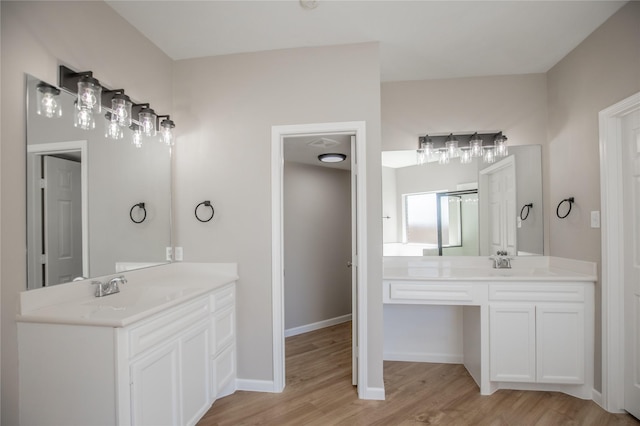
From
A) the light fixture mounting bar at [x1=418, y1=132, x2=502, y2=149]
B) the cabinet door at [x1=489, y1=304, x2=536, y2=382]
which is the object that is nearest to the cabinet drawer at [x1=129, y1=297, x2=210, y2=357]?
the cabinet door at [x1=489, y1=304, x2=536, y2=382]

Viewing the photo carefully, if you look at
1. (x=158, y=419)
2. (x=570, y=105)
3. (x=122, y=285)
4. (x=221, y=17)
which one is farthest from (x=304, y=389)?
(x=570, y=105)

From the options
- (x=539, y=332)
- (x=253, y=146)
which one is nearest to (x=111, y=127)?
(x=253, y=146)

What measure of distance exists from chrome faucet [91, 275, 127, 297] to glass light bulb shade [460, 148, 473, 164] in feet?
9.29

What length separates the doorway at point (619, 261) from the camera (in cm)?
202

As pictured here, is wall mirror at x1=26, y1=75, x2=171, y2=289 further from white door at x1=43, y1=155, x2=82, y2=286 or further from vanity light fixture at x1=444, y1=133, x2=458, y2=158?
vanity light fixture at x1=444, y1=133, x2=458, y2=158

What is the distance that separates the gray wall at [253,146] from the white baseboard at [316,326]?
1.24m

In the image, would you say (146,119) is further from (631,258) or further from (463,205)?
(631,258)

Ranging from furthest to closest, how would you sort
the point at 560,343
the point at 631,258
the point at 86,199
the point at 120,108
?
the point at 560,343 → the point at 631,258 → the point at 120,108 → the point at 86,199

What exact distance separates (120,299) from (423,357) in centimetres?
253

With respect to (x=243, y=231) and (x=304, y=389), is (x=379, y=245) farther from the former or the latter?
(x=304, y=389)

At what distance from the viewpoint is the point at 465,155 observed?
282 centimetres

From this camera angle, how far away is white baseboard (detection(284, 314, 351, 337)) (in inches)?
143

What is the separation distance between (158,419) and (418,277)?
1890 mm

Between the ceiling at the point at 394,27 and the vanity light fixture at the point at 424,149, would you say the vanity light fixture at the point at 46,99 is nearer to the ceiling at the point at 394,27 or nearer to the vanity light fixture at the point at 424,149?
the ceiling at the point at 394,27
